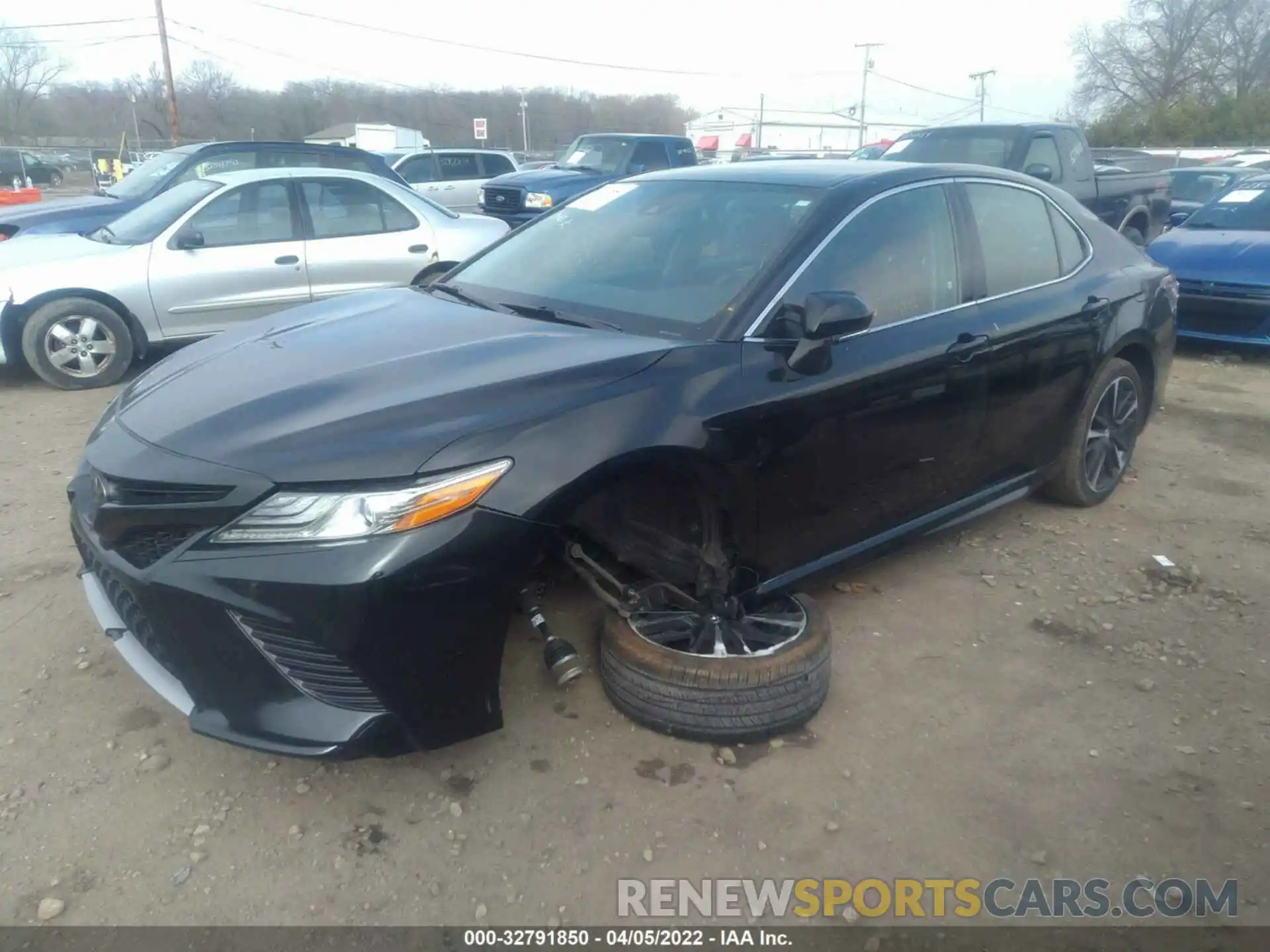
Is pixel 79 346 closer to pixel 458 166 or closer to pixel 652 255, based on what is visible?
pixel 652 255

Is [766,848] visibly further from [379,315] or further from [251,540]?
[379,315]

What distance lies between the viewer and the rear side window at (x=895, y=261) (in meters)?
3.09

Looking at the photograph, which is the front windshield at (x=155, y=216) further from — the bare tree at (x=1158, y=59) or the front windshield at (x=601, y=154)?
the bare tree at (x=1158, y=59)

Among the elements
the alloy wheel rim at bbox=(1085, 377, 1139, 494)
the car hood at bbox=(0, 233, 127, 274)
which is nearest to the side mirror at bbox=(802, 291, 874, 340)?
the alloy wheel rim at bbox=(1085, 377, 1139, 494)

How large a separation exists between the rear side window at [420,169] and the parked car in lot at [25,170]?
15278mm

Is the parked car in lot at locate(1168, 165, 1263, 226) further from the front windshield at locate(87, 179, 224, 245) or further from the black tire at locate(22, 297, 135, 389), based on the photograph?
the black tire at locate(22, 297, 135, 389)

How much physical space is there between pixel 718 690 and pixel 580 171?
12649 mm

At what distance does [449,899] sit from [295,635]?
74 cm

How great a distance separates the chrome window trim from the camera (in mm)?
2936

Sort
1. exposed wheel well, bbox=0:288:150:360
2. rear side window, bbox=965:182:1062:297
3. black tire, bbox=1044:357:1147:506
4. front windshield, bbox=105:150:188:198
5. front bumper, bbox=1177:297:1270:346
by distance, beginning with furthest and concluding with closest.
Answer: front windshield, bbox=105:150:188:198, front bumper, bbox=1177:297:1270:346, exposed wheel well, bbox=0:288:150:360, black tire, bbox=1044:357:1147:506, rear side window, bbox=965:182:1062:297

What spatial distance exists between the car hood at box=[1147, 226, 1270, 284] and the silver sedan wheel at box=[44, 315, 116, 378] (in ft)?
27.8

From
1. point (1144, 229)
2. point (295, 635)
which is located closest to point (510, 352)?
point (295, 635)

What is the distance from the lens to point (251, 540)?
2215mm

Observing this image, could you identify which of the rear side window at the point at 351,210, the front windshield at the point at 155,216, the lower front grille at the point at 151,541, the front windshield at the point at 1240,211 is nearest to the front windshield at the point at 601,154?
the rear side window at the point at 351,210
